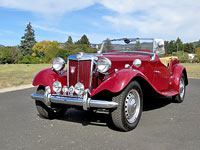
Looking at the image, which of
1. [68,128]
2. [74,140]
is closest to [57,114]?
[68,128]

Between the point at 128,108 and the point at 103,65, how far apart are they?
0.85 m

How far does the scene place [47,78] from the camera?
13.6 feet

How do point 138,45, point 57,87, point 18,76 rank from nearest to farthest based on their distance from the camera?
point 57,87 → point 138,45 → point 18,76

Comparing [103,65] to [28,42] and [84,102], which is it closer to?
[84,102]

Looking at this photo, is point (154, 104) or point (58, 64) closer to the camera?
point (58, 64)

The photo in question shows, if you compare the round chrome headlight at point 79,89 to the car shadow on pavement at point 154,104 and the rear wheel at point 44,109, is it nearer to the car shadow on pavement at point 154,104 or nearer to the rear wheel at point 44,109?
the rear wheel at point 44,109

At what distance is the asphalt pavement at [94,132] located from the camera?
2.93 metres

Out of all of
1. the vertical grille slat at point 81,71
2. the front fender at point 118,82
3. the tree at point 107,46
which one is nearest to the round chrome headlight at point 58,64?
the vertical grille slat at point 81,71

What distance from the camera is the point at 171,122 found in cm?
404

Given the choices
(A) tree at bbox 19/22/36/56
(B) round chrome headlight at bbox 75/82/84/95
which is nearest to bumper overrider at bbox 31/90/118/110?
(B) round chrome headlight at bbox 75/82/84/95

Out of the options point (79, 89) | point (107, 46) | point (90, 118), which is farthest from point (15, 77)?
point (79, 89)

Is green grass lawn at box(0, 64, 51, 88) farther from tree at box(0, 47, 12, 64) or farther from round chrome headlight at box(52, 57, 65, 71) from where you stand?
tree at box(0, 47, 12, 64)

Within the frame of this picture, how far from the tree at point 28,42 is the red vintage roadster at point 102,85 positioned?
70.1 metres

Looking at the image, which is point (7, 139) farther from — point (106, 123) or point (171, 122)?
point (171, 122)
